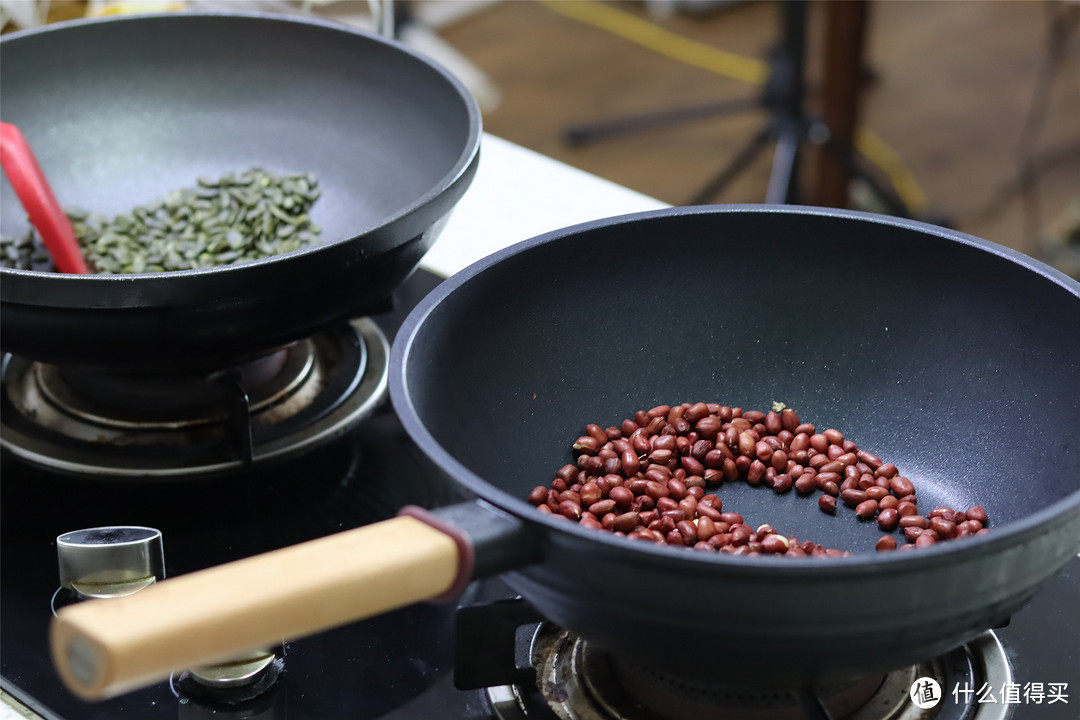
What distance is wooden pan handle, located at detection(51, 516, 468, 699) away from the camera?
0.44 meters

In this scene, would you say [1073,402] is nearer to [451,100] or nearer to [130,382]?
[451,100]

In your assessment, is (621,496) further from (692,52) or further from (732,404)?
(692,52)

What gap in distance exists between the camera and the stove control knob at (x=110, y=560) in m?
0.75

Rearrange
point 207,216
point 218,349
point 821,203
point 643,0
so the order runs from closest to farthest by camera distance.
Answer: point 218,349 < point 207,216 < point 821,203 < point 643,0

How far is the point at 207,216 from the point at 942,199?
2.14m

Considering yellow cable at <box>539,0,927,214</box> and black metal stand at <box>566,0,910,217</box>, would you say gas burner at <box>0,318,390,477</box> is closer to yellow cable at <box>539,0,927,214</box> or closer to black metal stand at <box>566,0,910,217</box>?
black metal stand at <box>566,0,910,217</box>

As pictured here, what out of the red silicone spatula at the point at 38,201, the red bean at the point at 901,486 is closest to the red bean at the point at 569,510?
the red bean at the point at 901,486

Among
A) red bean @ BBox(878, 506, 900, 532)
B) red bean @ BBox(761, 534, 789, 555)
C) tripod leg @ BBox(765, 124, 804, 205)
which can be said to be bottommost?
red bean @ BBox(761, 534, 789, 555)

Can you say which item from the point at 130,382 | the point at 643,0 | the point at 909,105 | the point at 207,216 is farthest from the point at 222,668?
the point at 643,0

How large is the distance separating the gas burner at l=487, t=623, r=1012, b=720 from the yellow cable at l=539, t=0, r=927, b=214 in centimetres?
232

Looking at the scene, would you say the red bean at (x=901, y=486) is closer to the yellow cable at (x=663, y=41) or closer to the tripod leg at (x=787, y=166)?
the tripod leg at (x=787, y=166)

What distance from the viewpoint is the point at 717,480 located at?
32.3 inches

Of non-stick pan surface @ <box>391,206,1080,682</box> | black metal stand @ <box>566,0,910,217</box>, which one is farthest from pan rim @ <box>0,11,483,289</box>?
black metal stand @ <box>566,0,910,217</box>

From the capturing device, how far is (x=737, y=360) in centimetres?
86
